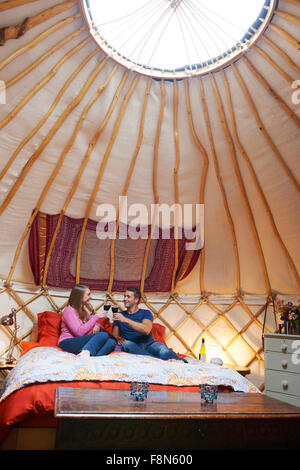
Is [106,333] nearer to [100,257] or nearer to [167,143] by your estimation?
[100,257]

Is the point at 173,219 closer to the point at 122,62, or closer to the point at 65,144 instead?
the point at 65,144

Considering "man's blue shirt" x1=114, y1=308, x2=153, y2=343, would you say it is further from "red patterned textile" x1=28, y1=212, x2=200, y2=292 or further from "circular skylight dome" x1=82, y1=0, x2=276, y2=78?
"circular skylight dome" x1=82, y1=0, x2=276, y2=78

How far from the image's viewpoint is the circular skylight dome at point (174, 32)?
2.80 meters

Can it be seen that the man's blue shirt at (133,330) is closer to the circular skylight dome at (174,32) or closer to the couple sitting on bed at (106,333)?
the couple sitting on bed at (106,333)

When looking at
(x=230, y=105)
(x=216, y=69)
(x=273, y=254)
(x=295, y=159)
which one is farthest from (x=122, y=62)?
(x=273, y=254)

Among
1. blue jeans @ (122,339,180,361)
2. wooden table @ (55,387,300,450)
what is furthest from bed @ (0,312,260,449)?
blue jeans @ (122,339,180,361)

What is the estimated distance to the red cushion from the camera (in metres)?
3.36

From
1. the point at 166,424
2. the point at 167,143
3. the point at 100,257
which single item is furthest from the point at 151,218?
the point at 166,424

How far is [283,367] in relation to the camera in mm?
3092

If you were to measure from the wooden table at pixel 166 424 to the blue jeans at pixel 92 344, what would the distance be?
3.41 feet

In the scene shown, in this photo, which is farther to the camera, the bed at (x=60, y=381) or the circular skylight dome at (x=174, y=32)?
the circular skylight dome at (x=174, y=32)

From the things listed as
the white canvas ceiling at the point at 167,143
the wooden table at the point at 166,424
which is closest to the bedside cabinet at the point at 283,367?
the white canvas ceiling at the point at 167,143

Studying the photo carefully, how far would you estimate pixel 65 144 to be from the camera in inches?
131
